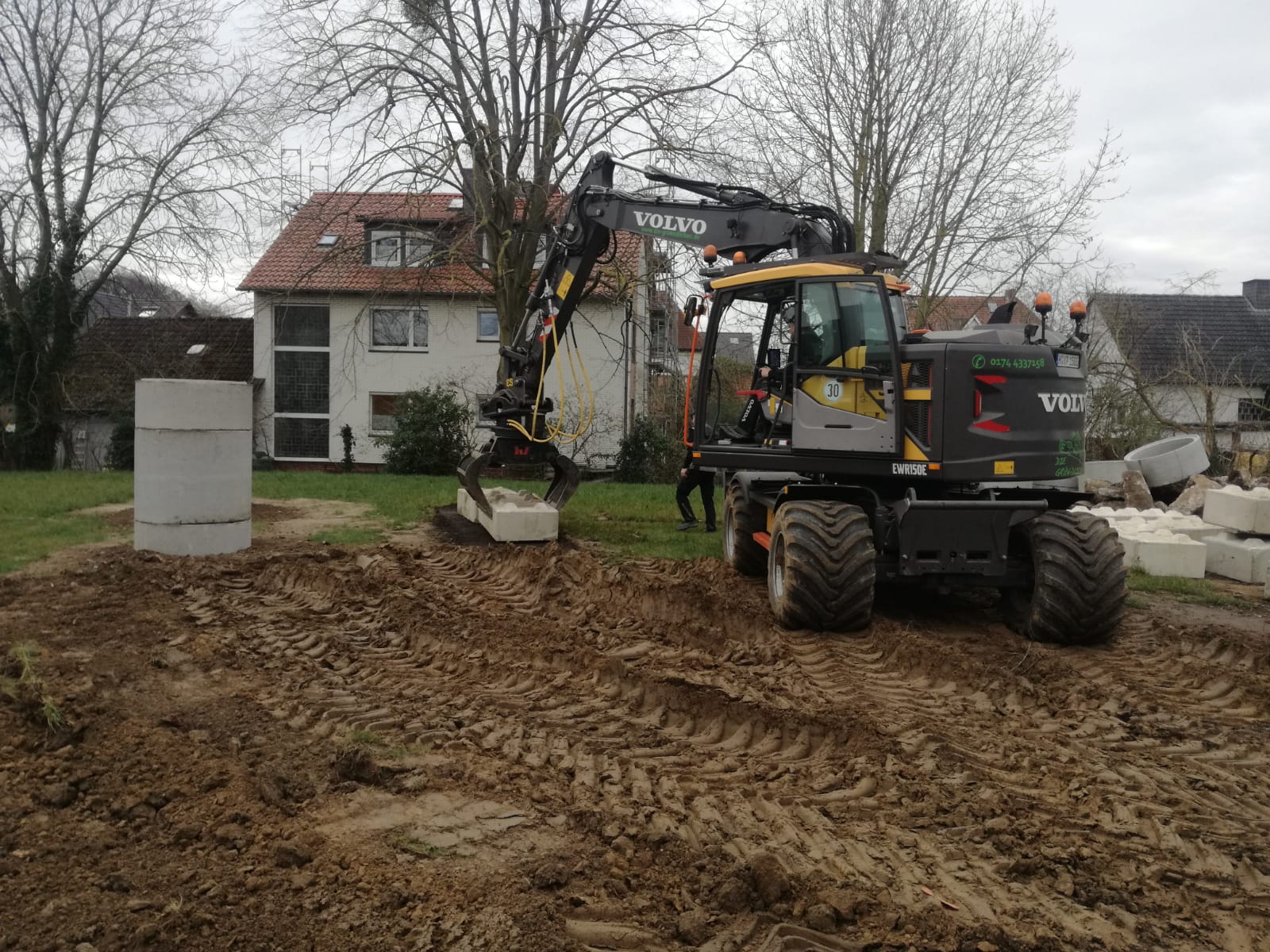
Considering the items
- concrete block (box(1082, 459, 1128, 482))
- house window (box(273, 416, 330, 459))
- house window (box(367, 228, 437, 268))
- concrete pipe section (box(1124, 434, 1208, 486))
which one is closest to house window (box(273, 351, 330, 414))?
house window (box(273, 416, 330, 459))

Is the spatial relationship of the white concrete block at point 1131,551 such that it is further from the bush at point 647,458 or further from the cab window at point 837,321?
the bush at point 647,458

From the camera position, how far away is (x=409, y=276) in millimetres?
21281

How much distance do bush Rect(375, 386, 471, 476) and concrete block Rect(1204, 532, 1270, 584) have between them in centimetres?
1630

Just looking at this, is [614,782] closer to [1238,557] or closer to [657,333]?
[1238,557]

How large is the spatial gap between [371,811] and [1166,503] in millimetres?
14530

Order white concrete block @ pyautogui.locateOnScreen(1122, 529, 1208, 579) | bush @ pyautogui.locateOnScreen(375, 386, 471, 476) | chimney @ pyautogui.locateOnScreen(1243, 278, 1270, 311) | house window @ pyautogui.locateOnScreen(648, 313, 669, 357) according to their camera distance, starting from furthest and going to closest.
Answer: chimney @ pyautogui.locateOnScreen(1243, 278, 1270, 311), bush @ pyautogui.locateOnScreen(375, 386, 471, 476), house window @ pyautogui.locateOnScreen(648, 313, 669, 357), white concrete block @ pyautogui.locateOnScreen(1122, 529, 1208, 579)

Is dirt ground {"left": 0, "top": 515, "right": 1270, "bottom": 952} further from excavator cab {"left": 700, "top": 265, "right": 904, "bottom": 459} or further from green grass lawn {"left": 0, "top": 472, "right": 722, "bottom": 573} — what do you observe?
green grass lawn {"left": 0, "top": 472, "right": 722, "bottom": 573}

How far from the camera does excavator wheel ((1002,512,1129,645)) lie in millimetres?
7672

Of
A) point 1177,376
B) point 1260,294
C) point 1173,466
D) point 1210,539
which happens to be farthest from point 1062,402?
point 1260,294

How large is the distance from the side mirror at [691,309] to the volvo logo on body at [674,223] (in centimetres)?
115

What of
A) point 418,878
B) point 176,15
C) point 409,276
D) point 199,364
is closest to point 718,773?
point 418,878

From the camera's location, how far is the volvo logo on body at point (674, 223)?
391 inches

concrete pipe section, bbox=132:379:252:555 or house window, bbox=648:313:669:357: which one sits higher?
house window, bbox=648:313:669:357

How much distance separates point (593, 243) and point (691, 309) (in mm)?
2360
